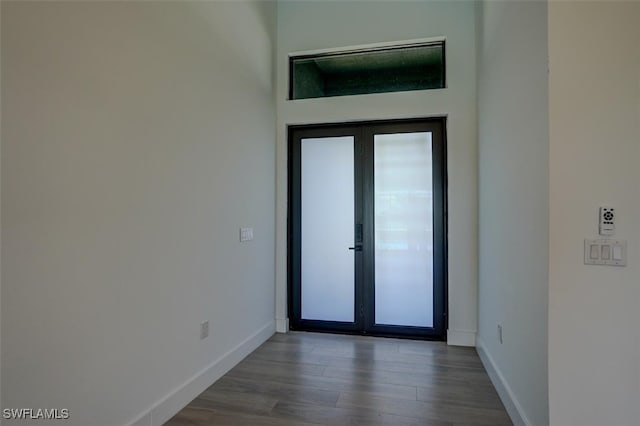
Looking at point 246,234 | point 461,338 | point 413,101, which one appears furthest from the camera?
point 413,101

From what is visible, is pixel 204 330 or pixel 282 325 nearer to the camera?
pixel 204 330

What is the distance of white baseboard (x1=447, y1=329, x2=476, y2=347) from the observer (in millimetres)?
3311

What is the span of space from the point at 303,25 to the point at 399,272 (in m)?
2.99

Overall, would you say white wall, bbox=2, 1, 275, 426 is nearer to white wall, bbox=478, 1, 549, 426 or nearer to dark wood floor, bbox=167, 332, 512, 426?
dark wood floor, bbox=167, 332, 512, 426

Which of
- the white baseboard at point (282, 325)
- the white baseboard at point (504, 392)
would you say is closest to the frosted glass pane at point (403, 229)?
the white baseboard at point (504, 392)

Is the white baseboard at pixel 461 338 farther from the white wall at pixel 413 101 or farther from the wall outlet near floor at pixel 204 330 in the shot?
the wall outlet near floor at pixel 204 330

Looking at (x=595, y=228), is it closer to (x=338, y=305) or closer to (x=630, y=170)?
(x=630, y=170)

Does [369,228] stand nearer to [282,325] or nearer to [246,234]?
[246,234]

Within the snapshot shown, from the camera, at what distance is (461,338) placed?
11.0 feet

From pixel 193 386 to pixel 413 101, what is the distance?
3255 mm

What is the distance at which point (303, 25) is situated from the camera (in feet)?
12.4

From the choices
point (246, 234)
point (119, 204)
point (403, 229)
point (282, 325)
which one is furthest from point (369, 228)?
point (119, 204)

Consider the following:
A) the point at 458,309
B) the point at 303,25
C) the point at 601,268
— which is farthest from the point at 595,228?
the point at 303,25

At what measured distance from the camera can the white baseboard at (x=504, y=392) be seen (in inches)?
75.1
